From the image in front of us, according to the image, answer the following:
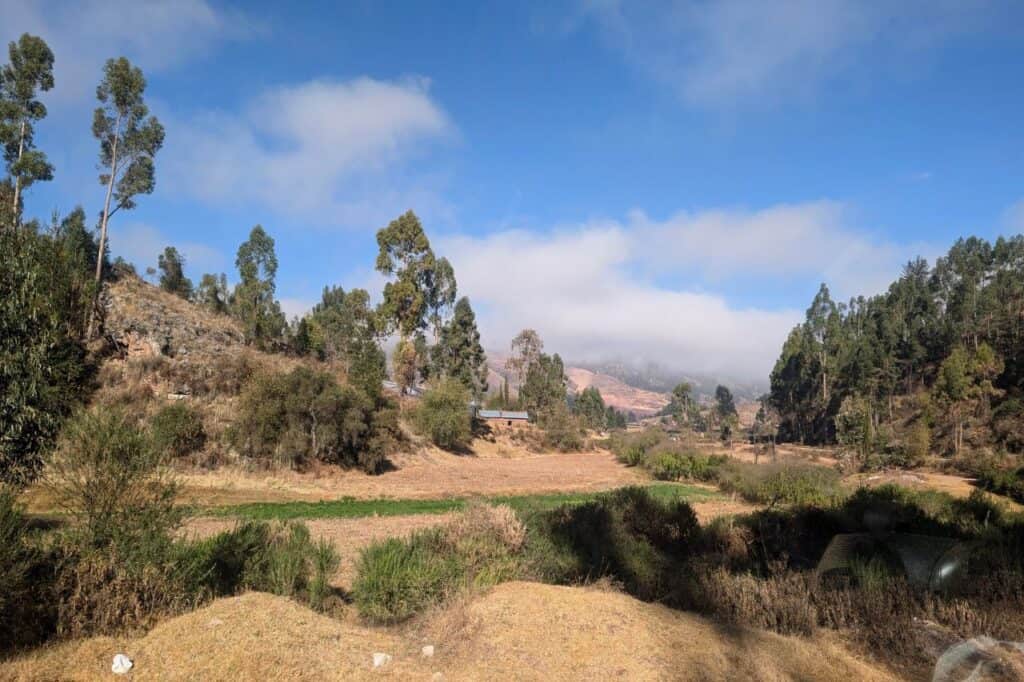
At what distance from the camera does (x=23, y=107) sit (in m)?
29.6

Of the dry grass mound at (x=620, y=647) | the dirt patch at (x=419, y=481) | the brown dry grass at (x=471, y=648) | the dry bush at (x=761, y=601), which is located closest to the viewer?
the brown dry grass at (x=471, y=648)

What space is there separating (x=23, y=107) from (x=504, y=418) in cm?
5628

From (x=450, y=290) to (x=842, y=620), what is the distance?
53.9m

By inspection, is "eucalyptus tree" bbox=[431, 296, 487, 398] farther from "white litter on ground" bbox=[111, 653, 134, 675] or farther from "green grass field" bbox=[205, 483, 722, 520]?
"white litter on ground" bbox=[111, 653, 134, 675]

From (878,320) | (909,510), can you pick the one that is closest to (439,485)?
(909,510)

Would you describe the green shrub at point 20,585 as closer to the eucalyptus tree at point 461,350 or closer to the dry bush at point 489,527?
the dry bush at point 489,527

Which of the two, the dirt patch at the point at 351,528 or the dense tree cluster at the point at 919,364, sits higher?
the dense tree cluster at the point at 919,364

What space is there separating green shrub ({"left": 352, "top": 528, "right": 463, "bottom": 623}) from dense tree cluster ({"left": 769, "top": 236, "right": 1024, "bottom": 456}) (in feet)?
173

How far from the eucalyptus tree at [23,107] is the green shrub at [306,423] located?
48.7ft

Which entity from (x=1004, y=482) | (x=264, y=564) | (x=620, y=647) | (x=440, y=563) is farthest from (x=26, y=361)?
(x=1004, y=482)

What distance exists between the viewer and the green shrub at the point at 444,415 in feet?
169

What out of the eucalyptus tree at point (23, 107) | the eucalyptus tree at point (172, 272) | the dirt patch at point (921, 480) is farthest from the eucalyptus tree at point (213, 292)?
the dirt patch at point (921, 480)

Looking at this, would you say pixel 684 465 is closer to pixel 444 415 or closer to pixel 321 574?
pixel 444 415

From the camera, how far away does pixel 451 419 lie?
5175cm
